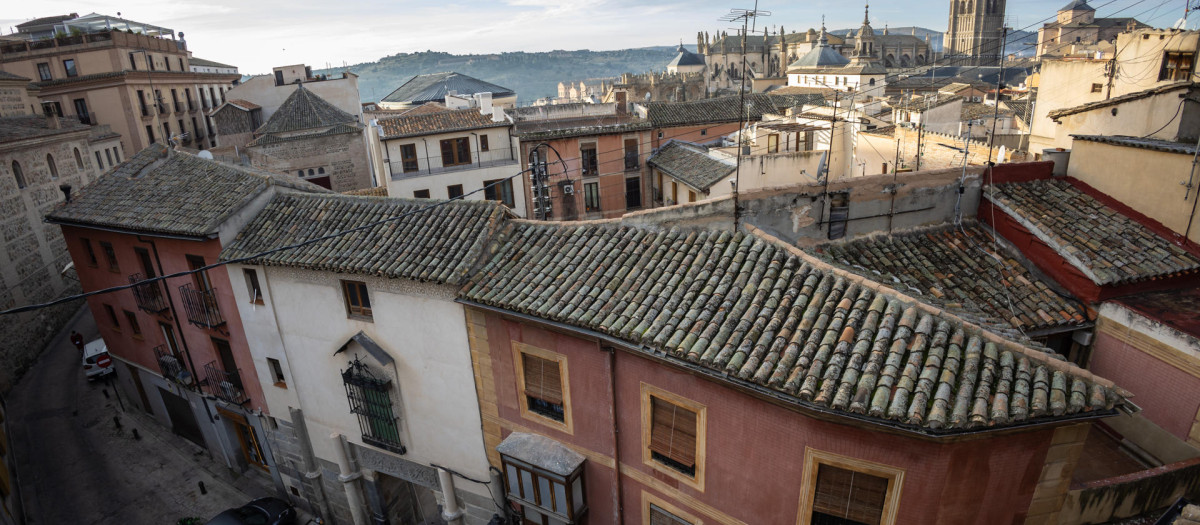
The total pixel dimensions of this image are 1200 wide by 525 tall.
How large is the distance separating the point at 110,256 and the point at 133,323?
8.69 ft

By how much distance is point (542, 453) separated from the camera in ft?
36.9

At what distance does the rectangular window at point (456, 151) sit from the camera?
31.3 m

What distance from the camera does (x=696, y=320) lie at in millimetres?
8547

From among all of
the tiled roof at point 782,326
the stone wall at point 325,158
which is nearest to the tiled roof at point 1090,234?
the tiled roof at point 782,326

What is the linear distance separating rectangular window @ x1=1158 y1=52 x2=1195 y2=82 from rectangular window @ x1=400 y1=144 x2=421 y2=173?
32311 mm

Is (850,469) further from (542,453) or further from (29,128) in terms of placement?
(29,128)

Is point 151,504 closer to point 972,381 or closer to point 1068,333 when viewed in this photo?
point 972,381

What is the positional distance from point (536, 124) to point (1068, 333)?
3182 cm

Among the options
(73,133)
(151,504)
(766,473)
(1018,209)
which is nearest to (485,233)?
(766,473)

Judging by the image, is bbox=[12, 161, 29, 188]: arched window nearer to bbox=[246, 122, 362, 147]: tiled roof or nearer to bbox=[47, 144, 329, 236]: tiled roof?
bbox=[246, 122, 362, 147]: tiled roof

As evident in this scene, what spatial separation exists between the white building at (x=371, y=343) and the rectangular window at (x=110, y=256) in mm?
5926

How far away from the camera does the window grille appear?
1346 cm

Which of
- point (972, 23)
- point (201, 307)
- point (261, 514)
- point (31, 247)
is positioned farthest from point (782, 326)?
point (972, 23)

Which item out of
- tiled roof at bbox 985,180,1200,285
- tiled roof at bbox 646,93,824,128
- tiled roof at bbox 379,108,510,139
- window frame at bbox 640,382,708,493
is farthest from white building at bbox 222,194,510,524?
tiled roof at bbox 646,93,824,128
